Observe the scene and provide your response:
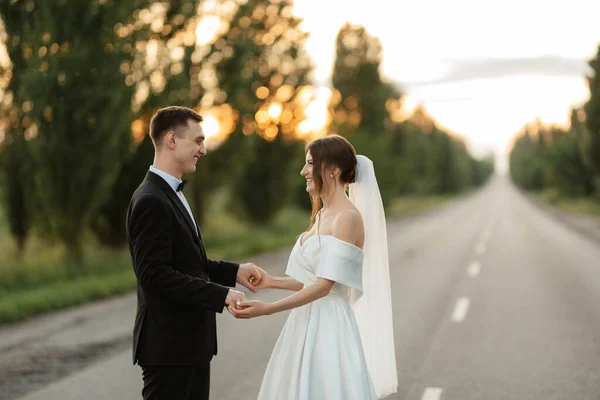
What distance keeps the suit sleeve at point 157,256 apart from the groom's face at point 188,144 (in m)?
0.27

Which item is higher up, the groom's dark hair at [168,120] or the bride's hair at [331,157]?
the groom's dark hair at [168,120]

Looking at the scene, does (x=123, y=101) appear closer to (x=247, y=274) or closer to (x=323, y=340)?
(x=247, y=274)

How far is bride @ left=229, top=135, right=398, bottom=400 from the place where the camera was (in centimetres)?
336

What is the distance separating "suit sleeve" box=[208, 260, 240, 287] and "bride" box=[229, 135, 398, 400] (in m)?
0.43

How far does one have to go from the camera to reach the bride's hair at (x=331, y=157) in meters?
3.41

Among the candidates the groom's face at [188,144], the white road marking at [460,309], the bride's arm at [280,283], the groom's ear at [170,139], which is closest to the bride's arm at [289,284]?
the bride's arm at [280,283]

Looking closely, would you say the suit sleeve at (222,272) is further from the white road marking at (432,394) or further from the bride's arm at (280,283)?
the white road marking at (432,394)

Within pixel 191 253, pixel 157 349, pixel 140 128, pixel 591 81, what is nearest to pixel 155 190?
pixel 191 253

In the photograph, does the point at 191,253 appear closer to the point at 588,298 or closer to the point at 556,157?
the point at 588,298

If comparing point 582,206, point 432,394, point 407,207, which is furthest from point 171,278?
point 407,207

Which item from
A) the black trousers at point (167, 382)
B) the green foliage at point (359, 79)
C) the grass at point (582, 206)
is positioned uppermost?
the green foliage at point (359, 79)

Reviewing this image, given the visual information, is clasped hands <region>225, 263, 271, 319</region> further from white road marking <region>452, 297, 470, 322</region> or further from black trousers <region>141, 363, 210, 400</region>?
white road marking <region>452, 297, 470, 322</region>

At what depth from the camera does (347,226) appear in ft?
11.0

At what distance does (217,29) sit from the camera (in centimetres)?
1875
